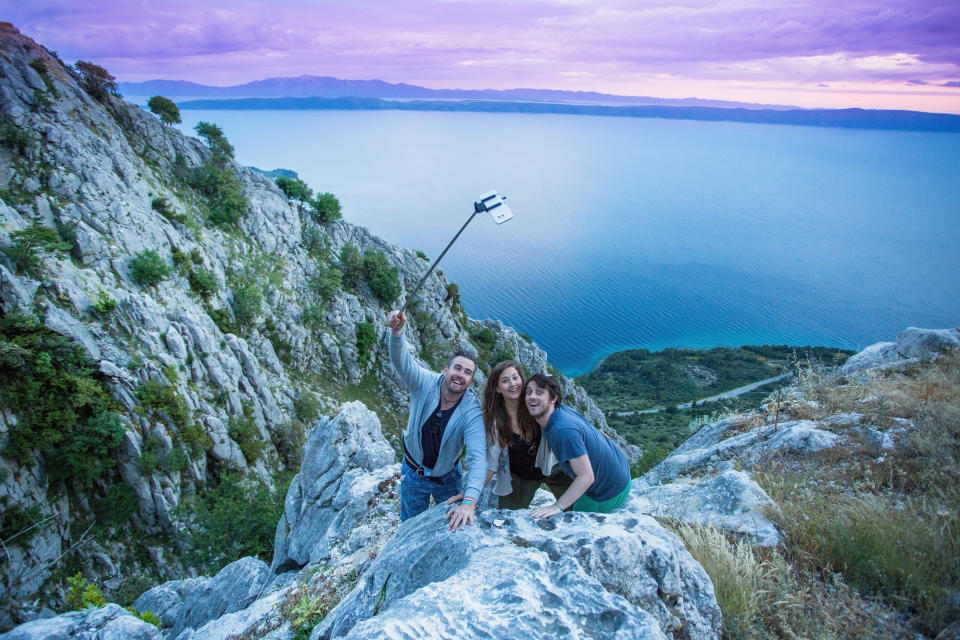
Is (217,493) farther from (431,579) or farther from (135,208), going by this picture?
(431,579)

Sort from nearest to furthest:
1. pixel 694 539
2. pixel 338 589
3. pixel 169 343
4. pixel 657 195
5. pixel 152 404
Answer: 1. pixel 694 539
2. pixel 338 589
3. pixel 152 404
4. pixel 169 343
5. pixel 657 195

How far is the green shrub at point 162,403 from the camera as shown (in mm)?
17203

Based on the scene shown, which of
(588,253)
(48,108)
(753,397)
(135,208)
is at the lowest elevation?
(753,397)

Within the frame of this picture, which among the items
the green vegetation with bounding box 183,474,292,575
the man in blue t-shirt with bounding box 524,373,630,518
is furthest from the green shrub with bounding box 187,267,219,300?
the man in blue t-shirt with bounding box 524,373,630,518

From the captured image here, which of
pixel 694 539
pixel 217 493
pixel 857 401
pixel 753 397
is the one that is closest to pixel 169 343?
pixel 217 493

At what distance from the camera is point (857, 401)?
9.64 metres

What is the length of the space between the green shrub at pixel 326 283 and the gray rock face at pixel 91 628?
2530cm

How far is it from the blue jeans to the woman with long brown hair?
101cm

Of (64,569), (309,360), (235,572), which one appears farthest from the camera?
(309,360)

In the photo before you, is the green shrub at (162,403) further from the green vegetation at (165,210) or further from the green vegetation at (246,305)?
the green vegetation at (165,210)

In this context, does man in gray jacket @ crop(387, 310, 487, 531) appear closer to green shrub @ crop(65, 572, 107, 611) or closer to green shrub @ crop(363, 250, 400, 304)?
green shrub @ crop(65, 572, 107, 611)

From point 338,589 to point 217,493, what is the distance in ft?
48.8

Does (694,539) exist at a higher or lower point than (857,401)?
higher

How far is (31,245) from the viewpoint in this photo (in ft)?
56.1
